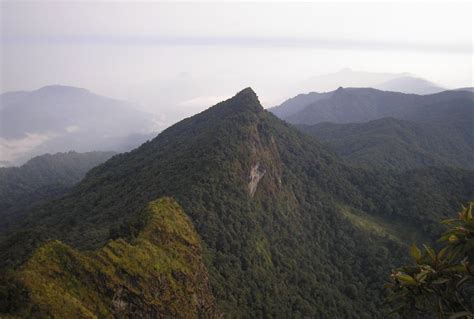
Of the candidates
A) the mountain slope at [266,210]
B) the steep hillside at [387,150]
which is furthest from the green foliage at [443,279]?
the steep hillside at [387,150]

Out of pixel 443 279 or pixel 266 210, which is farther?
pixel 266 210

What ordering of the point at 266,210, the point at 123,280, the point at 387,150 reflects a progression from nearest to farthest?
the point at 123,280
the point at 266,210
the point at 387,150

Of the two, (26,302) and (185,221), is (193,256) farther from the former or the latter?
(26,302)

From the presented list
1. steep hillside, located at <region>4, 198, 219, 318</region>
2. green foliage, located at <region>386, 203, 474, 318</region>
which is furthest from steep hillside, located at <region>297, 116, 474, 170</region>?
green foliage, located at <region>386, 203, 474, 318</region>

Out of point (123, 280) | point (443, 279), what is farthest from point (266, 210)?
point (443, 279)

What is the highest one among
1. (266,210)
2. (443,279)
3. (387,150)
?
(443,279)

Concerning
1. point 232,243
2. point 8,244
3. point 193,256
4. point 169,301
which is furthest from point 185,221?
point 8,244

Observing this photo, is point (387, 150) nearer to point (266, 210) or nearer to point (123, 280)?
point (266, 210)
